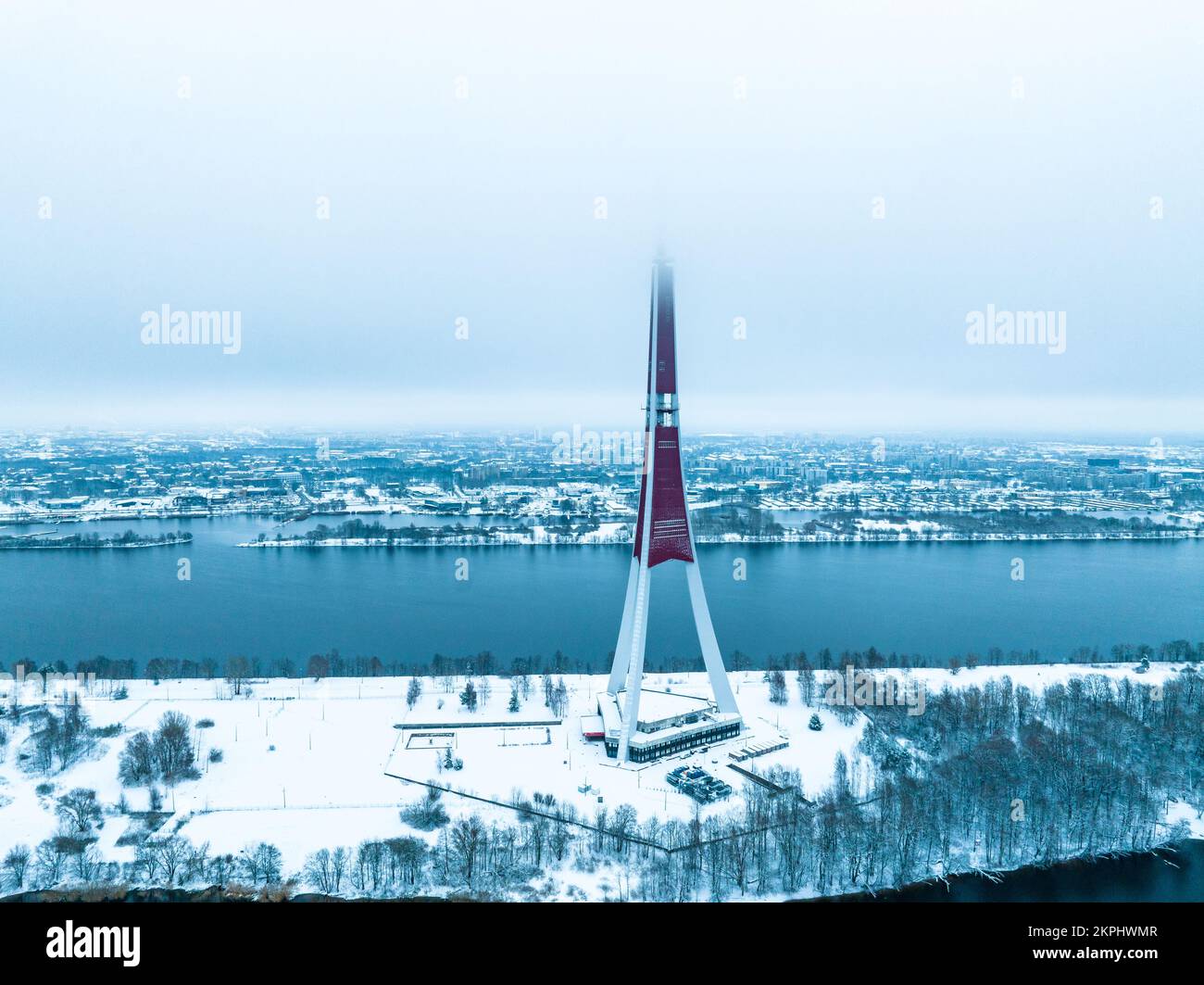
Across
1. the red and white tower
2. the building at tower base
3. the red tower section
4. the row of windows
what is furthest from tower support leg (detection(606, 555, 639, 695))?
the row of windows

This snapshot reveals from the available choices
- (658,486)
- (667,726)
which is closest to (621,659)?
(667,726)

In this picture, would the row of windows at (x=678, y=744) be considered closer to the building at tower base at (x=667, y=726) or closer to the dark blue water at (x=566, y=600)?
the building at tower base at (x=667, y=726)

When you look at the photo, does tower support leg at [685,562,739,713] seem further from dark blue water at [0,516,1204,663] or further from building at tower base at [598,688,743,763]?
dark blue water at [0,516,1204,663]

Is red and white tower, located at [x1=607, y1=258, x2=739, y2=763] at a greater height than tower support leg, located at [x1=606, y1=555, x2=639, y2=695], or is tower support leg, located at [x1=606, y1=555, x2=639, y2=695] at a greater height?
red and white tower, located at [x1=607, y1=258, x2=739, y2=763]

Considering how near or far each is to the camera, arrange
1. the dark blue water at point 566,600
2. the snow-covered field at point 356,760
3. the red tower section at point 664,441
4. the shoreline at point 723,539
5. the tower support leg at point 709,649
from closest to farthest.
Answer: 1. the snow-covered field at point 356,760
2. the red tower section at point 664,441
3. the tower support leg at point 709,649
4. the dark blue water at point 566,600
5. the shoreline at point 723,539

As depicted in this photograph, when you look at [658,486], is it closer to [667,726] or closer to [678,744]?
[667,726]

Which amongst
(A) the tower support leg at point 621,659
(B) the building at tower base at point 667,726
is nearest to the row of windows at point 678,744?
(B) the building at tower base at point 667,726
